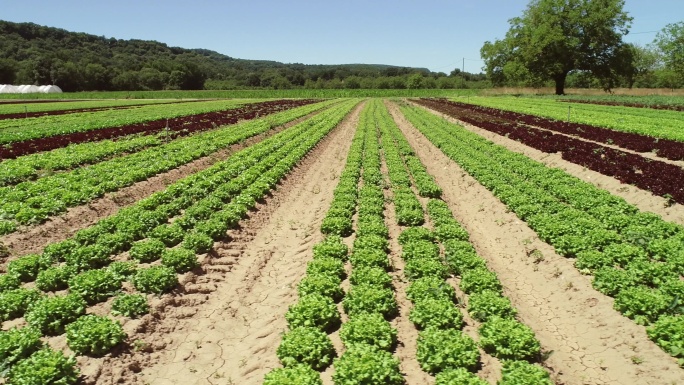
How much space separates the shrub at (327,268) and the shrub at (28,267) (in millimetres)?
5675

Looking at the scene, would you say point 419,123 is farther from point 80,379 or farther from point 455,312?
point 80,379

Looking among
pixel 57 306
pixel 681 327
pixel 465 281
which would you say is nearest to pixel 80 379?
pixel 57 306

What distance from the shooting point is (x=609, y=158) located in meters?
18.8

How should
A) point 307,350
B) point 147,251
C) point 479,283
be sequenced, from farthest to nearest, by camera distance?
1. point 147,251
2. point 479,283
3. point 307,350

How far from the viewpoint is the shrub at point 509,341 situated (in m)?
6.36

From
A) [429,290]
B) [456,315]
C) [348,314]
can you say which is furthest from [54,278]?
[456,315]

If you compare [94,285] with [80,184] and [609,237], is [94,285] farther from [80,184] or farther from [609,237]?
[609,237]

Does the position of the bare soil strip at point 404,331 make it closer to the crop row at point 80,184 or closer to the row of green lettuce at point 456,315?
the row of green lettuce at point 456,315

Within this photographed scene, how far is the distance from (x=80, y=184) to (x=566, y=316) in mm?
15399

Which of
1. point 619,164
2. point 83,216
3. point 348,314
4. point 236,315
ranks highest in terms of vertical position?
point 619,164

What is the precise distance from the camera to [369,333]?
21.9 feet

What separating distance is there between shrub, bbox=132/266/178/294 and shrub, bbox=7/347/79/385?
7.71 ft

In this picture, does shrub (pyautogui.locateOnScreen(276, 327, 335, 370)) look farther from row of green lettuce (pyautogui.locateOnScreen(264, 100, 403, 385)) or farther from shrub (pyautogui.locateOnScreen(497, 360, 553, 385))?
shrub (pyautogui.locateOnScreen(497, 360, 553, 385))

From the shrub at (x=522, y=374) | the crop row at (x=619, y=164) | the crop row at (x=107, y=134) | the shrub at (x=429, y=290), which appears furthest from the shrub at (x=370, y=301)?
the crop row at (x=107, y=134)
